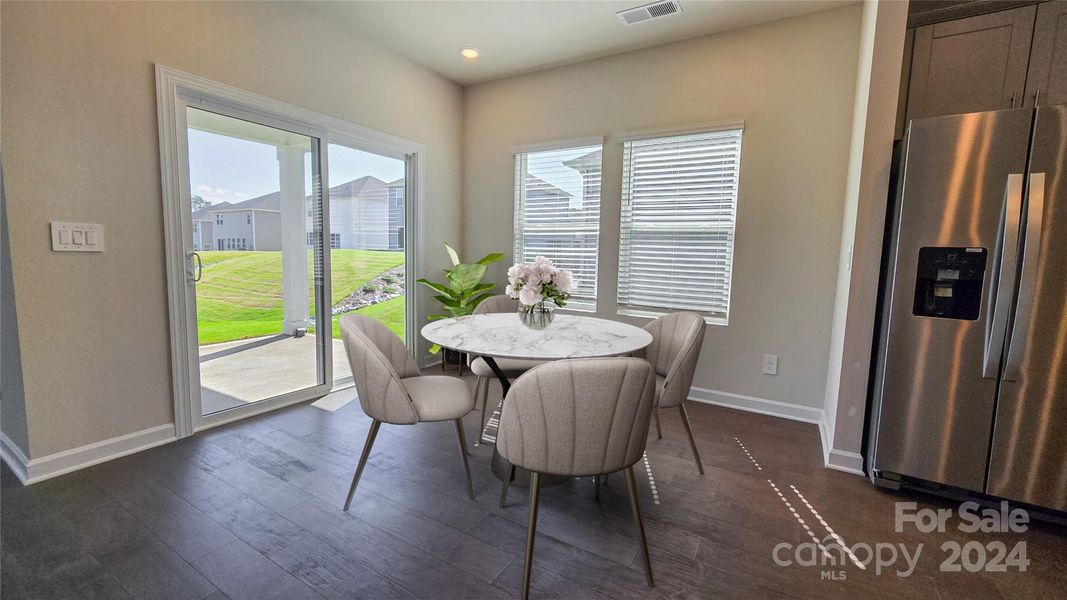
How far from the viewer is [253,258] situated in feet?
9.46

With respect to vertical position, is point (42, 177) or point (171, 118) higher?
point (171, 118)

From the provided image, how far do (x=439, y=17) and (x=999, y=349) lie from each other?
11.9ft

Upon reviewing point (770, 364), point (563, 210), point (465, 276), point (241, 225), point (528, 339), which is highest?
point (563, 210)

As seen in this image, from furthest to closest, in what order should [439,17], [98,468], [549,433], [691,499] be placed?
[439,17]
[98,468]
[691,499]
[549,433]

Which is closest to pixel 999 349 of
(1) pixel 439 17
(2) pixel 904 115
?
(2) pixel 904 115

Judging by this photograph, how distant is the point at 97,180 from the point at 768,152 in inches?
157

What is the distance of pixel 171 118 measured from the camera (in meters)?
2.35

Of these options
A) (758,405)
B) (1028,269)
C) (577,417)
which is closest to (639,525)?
(577,417)

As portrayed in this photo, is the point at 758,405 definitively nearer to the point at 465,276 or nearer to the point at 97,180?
the point at 465,276

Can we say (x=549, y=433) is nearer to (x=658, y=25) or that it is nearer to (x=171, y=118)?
(x=171, y=118)

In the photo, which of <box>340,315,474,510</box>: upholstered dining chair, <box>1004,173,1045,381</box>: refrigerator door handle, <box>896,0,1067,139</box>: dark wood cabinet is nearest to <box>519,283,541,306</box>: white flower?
<box>340,315,474,510</box>: upholstered dining chair

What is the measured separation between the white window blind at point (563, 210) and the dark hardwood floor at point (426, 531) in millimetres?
1860

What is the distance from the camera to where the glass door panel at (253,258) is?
8.59ft

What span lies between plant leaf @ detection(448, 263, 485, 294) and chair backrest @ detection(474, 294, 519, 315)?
2.41 ft
